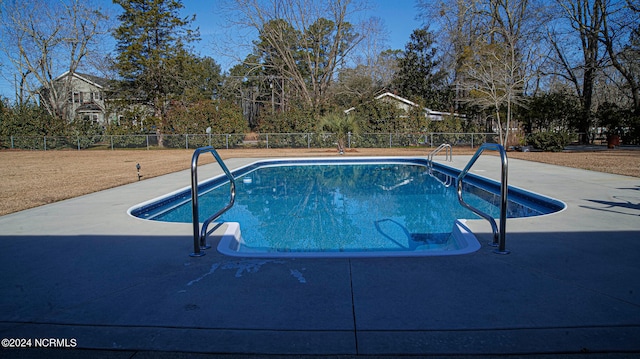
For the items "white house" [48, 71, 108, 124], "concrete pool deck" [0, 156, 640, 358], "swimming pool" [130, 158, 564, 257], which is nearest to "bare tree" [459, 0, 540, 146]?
"swimming pool" [130, 158, 564, 257]

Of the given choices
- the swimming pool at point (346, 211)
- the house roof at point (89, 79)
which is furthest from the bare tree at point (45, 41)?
the swimming pool at point (346, 211)

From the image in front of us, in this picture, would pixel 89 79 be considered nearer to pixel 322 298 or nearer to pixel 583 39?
pixel 583 39

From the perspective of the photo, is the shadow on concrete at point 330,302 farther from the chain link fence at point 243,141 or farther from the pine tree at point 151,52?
the pine tree at point 151,52

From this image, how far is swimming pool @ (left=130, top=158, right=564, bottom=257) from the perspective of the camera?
5539 millimetres

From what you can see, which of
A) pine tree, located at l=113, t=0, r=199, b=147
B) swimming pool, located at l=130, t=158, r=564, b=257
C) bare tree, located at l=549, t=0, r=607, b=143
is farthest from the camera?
pine tree, located at l=113, t=0, r=199, b=147

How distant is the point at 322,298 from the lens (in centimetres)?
289

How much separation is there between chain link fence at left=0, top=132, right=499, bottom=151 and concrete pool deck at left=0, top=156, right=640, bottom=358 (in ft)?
64.2

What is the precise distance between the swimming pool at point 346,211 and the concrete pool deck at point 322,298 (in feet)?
1.90

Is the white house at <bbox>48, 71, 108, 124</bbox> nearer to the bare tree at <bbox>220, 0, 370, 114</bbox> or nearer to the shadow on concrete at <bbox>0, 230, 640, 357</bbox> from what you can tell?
the bare tree at <bbox>220, 0, 370, 114</bbox>

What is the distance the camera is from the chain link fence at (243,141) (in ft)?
79.1

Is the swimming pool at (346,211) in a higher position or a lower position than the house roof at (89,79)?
lower

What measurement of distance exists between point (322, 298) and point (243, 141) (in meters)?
22.9

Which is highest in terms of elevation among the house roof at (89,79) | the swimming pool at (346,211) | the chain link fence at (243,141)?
the house roof at (89,79)

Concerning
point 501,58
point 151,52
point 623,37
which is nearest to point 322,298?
point 501,58
